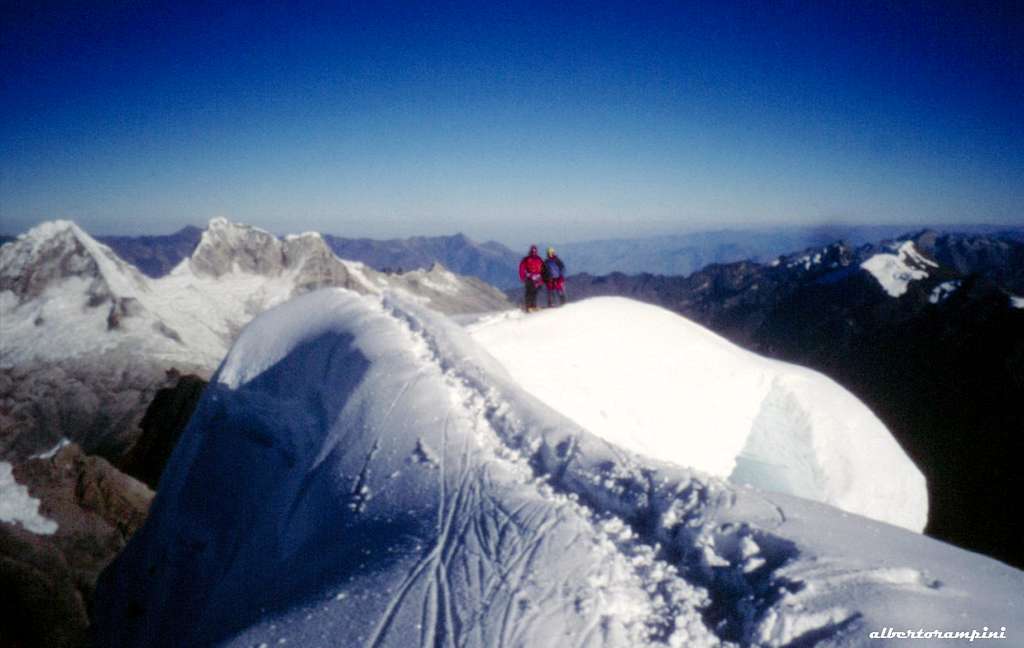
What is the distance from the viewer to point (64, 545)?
63.1ft

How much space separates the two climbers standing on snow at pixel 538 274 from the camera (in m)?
19.6

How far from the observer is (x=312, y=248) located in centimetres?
13712

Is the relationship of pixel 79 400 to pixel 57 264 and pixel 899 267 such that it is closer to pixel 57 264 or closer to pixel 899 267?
pixel 57 264

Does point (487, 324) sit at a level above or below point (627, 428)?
above

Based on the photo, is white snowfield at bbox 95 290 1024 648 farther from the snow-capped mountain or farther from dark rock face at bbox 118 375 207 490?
the snow-capped mountain

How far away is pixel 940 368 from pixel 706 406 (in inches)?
3361

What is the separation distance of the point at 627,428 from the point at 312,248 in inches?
5478

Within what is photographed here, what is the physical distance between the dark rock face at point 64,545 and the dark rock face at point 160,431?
13.2ft

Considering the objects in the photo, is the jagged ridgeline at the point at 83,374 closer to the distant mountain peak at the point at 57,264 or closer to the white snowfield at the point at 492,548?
the distant mountain peak at the point at 57,264

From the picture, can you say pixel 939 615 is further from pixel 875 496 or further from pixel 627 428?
pixel 875 496

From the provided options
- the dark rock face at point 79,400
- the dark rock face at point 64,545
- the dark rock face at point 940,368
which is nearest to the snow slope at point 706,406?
the dark rock face at point 64,545

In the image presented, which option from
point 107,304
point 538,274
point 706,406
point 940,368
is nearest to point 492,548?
point 706,406

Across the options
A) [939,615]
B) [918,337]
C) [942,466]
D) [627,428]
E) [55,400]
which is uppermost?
[939,615]

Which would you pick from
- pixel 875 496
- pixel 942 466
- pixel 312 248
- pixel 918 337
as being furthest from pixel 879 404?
pixel 312 248
